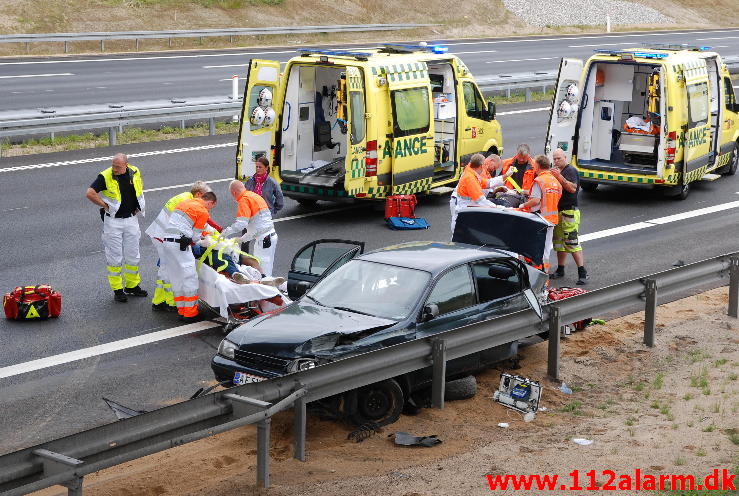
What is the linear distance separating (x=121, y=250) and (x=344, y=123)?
5432mm

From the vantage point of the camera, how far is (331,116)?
19.3 metres

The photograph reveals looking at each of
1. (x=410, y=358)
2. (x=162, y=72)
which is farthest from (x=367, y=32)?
(x=410, y=358)

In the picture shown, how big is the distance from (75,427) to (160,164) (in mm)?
13305

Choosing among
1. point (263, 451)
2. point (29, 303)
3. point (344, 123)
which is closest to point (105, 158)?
point (344, 123)

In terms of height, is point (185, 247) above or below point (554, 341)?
above

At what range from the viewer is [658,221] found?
19.6 meters

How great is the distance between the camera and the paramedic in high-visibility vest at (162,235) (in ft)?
43.4

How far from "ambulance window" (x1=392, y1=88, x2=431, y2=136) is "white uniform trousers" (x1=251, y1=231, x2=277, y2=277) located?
16.0ft

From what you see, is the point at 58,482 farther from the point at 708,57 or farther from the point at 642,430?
the point at 708,57

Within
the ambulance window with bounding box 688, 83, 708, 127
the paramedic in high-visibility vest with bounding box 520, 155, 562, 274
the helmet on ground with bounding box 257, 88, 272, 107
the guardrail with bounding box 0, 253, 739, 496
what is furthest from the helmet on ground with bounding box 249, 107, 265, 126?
the guardrail with bounding box 0, 253, 739, 496

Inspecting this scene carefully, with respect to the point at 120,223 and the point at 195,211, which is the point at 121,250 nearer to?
the point at 120,223

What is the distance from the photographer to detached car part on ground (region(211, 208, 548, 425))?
→ 9.92 meters

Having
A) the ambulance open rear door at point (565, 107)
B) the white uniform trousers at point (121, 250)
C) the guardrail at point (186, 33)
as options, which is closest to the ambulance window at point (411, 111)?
the ambulance open rear door at point (565, 107)

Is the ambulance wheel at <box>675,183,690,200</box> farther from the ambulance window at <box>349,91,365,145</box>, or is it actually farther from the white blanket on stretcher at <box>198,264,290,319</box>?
the white blanket on stretcher at <box>198,264,290,319</box>
